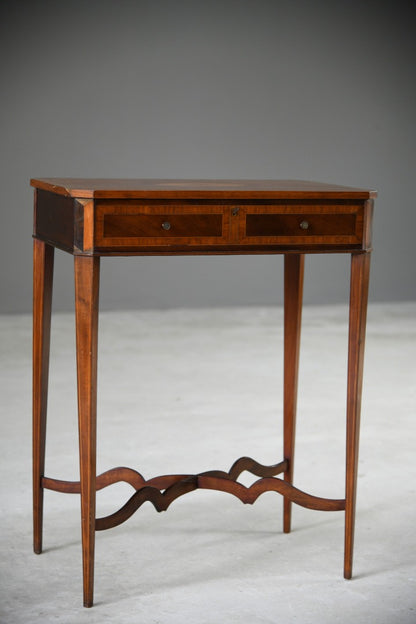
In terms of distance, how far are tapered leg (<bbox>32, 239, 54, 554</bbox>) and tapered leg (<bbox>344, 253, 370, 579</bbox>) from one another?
92 cm

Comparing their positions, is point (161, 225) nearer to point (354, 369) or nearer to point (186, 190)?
point (186, 190)

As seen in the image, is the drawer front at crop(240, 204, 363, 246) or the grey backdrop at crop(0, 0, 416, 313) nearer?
the drawer front at crop(240, 204, 363, 246)

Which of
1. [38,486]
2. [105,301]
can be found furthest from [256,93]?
[38,486]

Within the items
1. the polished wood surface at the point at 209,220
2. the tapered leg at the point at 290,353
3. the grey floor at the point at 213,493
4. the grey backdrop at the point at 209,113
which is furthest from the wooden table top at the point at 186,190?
the grey backdrop at the point at 209,113

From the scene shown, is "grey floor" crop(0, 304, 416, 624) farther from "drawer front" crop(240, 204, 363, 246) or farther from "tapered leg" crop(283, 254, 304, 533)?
"drawer front" crop(240, 204, 363, 246)

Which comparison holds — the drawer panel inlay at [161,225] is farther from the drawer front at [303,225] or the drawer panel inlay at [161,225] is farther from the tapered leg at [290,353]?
the tapered leg at [290,353]

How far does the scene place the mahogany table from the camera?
2426mm

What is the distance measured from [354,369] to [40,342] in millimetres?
955

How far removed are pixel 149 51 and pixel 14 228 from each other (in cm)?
186

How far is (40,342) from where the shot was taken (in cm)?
286

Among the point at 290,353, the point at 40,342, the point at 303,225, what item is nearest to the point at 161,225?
the point at 303,225

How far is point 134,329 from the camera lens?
7004mm

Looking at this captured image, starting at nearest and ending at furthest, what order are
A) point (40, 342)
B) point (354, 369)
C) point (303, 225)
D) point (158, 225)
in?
point (158, 225) → point (303, 225) → point (354, 369) → point (40, 342)

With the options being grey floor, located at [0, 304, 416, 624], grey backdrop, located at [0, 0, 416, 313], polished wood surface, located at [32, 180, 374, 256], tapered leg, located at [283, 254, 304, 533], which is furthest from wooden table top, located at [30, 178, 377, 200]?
grey backdrop, located at [0, 0, 416, 313]
